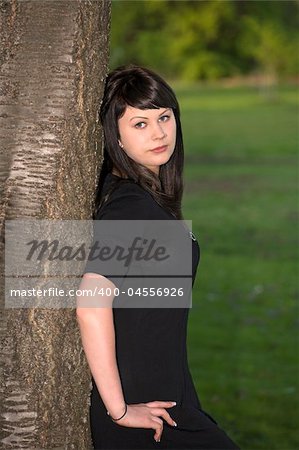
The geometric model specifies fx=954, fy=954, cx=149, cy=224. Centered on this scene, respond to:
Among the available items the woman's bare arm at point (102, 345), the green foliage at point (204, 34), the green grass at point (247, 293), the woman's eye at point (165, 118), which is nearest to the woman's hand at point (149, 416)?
the woman's bare arm at point (102, 345)

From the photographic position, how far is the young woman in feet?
8.47

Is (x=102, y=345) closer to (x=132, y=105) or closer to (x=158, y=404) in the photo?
(x=158, y=404)

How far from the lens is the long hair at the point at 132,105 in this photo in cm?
279

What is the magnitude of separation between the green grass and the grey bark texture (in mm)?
2692

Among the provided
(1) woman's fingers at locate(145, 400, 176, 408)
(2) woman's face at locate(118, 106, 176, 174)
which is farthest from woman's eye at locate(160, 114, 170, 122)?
(1) woman's fingers at locate(145, 400, 176, 408)

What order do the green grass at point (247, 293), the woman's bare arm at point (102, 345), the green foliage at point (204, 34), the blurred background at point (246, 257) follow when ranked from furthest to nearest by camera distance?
the green foliage at point (204, 34) < the blurred background at point (246, 257) < the green grass at point (247, 293) < the woman's bare arm at point (102, 345)

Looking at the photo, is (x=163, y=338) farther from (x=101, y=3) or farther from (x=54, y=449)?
(x=101, y=3)

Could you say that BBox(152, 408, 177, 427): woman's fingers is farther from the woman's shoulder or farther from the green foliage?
the green foliage

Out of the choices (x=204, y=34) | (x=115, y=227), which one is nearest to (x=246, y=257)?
(x=115, y=227)

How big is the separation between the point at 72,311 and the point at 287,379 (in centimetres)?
404

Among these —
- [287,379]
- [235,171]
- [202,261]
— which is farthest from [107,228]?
[235,171]

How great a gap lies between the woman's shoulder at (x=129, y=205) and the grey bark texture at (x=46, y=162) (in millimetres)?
137

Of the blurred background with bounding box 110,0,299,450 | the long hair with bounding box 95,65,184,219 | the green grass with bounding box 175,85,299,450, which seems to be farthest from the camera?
the blurred background with bounding box 110,0,299,450

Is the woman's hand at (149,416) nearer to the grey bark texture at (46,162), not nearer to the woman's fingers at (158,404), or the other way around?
the woman's fingers at (158,404)
